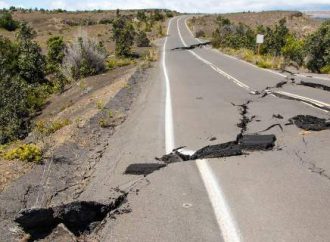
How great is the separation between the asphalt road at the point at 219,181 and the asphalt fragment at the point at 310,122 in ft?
0.72

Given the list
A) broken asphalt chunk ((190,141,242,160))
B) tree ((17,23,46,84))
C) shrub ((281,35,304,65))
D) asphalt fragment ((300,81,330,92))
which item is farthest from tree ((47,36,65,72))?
broken asphalt chunk ((190,141,242,160))

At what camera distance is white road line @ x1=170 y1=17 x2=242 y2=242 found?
16.7 ft

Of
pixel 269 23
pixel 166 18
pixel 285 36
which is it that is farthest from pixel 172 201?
pixel 166 18

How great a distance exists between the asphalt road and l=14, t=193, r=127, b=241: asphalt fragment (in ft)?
0.96

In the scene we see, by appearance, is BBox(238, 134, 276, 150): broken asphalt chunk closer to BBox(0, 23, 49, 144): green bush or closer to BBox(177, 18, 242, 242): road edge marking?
BBox(177, 18, 242, 242): road edge marking

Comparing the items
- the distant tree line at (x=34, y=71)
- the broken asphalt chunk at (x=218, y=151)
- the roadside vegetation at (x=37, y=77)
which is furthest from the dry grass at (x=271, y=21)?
the broken asphalt chunk at (x=218, y=151)

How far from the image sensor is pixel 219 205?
19.3 feet

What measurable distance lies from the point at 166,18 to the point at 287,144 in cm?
9806

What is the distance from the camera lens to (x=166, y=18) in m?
104

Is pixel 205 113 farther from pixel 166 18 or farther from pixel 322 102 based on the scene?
pixel 166 18

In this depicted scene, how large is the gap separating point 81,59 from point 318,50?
12976mm

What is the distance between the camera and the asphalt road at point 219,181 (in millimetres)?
5254

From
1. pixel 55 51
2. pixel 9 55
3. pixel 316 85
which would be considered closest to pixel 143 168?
pixel 316 85

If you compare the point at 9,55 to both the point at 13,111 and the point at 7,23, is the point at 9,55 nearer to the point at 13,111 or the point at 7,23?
the point at 13,111
